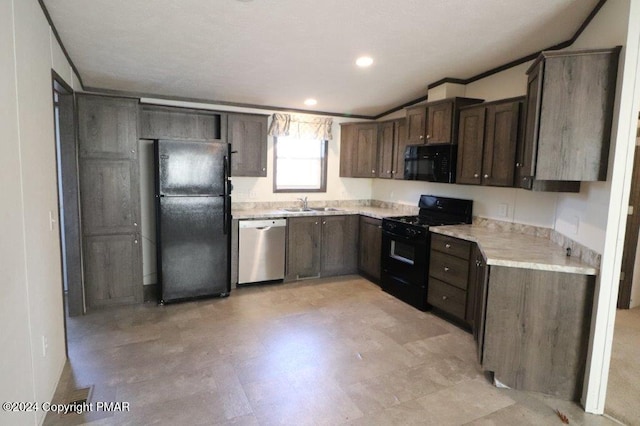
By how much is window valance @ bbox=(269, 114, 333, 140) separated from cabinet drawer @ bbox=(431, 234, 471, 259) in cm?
243

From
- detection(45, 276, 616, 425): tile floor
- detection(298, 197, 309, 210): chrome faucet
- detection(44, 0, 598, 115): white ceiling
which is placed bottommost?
detection(45, 276, 616, 425): tile floor

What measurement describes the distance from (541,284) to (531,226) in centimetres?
118

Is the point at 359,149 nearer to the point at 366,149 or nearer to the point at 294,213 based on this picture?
the point at 366,149

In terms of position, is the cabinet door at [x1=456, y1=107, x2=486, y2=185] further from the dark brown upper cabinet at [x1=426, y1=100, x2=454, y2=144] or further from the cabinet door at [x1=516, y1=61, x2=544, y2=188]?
the cabinet door at [x1=516, y1=61, x2=544, y2=188]

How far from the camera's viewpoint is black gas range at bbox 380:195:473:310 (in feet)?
12.5

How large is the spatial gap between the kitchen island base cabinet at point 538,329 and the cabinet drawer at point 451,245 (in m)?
0.81

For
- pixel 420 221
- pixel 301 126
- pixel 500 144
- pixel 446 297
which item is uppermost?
pixel 301 126

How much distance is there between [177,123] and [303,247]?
2.23 m

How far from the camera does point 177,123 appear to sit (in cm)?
436

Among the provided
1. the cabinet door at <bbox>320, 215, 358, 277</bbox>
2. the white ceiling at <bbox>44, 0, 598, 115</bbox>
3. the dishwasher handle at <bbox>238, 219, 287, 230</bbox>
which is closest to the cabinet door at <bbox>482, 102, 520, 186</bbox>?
the white ceiling at <bbox>44, 0, 598, 115</bbox>

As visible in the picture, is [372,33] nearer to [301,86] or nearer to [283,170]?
[301,86]

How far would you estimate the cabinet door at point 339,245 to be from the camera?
16.0 ft

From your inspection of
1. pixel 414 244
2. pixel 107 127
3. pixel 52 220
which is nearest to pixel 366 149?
pixel 414 244

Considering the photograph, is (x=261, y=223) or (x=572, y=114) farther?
(x=261, y=223)
